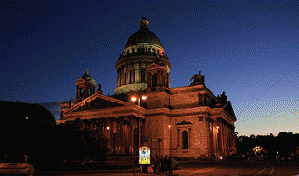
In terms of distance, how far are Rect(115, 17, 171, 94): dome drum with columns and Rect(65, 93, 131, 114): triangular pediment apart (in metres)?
17.1

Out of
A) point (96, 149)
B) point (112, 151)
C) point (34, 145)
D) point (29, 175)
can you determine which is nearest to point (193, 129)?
point (112, 151)

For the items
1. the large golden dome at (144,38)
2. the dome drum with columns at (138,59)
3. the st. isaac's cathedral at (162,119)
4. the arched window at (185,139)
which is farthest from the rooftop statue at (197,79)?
the large golden dome at (144,38)

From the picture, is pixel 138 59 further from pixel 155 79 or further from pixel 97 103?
pixel 97 103

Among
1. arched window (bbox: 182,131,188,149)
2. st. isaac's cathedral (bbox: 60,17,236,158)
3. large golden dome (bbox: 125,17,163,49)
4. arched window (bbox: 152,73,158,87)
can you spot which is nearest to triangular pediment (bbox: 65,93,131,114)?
st. isaac's cathedral (bbox: 60,17,236,158)

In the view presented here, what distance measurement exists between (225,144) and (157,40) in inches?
1560

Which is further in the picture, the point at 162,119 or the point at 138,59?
the point at 138,59

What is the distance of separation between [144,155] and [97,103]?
36.2 m

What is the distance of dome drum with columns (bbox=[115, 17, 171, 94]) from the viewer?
80.9 metres

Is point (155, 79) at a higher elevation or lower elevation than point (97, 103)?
higher

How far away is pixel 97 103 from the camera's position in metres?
62.7

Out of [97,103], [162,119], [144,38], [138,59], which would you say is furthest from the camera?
[144,38]

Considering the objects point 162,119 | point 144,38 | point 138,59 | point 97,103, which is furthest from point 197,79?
point 144,38

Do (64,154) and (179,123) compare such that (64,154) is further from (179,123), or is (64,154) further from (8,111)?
(179,123)

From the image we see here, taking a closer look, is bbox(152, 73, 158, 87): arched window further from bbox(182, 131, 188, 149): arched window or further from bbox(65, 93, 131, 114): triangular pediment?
bbox(182, 131, 188, 149): arched window
